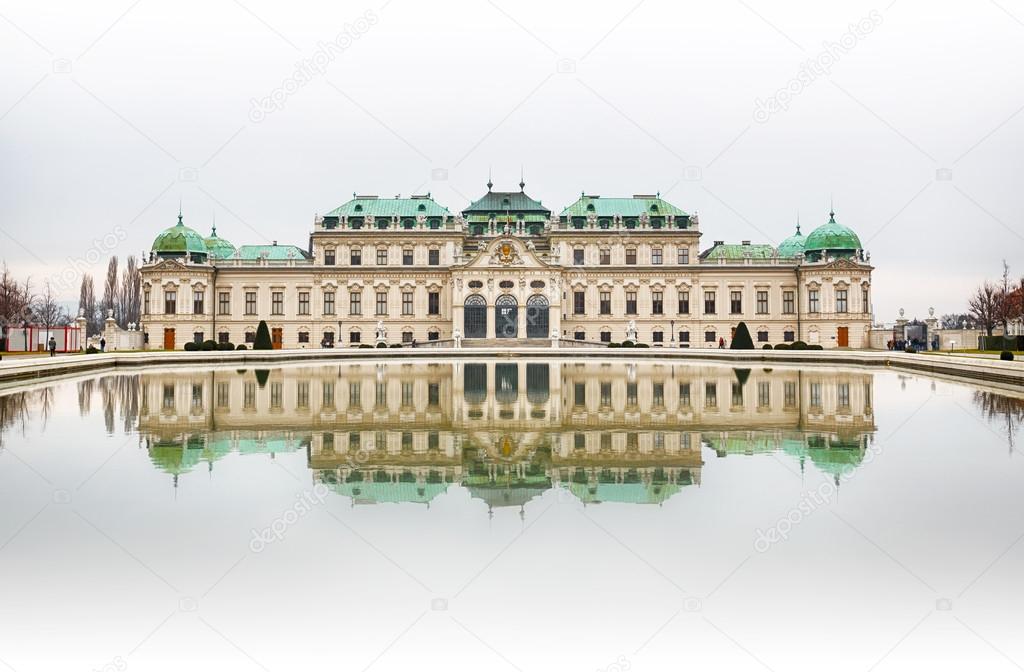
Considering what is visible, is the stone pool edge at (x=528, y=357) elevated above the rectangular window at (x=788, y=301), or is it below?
below

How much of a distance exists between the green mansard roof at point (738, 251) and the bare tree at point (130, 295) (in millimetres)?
70985

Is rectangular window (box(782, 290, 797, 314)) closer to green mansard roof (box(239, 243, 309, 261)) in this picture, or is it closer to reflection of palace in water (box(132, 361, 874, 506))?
green mansard roof (box(239, 243, 309, 261))

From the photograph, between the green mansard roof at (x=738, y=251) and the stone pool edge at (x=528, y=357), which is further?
the green mansard roof at (x=738, y=251)

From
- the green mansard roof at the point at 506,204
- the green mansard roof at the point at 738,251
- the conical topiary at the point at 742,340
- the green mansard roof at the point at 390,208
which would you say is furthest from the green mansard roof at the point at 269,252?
the conical topiary at the point at 742,340

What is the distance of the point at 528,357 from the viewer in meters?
50.2

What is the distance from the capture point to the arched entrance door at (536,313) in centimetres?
6838

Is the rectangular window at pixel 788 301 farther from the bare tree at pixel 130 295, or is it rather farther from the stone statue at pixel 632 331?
the bare tree at pixel 130 295

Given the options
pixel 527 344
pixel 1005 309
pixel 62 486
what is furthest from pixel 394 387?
pixel 1005 309

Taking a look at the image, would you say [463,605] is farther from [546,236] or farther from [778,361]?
[546,236]

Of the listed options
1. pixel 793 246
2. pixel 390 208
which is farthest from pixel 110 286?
pixel 793 246

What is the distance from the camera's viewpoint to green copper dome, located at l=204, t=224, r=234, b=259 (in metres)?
78.8

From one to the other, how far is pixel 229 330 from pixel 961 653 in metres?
73.1

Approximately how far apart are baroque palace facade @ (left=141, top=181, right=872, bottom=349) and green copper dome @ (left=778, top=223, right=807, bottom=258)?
14.1 feet

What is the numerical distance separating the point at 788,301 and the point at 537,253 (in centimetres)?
2488
